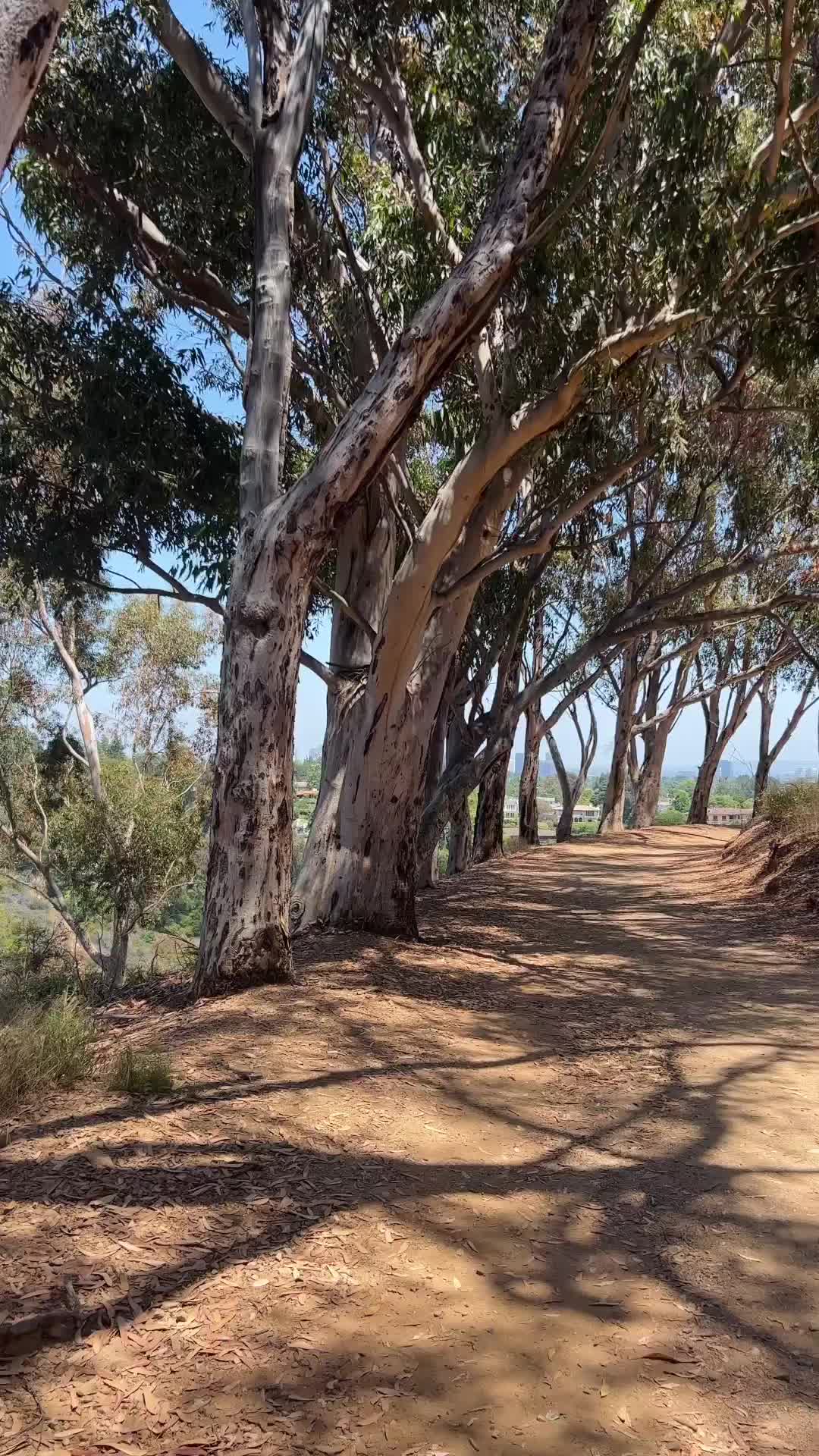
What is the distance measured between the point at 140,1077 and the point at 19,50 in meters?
3.15

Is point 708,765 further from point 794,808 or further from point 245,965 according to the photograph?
point 245,965

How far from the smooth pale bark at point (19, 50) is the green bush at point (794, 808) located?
1044cm

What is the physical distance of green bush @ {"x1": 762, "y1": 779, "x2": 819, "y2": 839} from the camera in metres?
11.6

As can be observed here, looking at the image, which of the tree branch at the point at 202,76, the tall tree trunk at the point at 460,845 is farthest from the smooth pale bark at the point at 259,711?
the tall tree trunk at the point at 460,845

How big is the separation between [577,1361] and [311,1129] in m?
1.43

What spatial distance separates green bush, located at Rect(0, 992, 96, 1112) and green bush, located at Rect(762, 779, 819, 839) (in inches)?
348

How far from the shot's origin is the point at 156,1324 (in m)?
2.37

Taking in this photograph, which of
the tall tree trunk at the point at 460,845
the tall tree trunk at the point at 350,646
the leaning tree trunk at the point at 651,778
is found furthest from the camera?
the leaning tree trunk at the point at 651,778

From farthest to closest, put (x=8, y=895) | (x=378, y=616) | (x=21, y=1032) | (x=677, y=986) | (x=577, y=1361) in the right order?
1. (x=8, y=895)
2. (x=378, y=616)
3. (x=677, y=986)
4. (x=21, y=1032)
5. (x=577, y=1361)

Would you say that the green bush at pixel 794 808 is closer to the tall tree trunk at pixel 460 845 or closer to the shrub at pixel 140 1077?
the tall tree trunk at pixel 460 845

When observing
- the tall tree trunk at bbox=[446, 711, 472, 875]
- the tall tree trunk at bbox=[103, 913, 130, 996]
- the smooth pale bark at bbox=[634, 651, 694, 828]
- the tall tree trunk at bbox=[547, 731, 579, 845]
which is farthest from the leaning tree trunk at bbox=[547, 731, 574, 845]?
the tall tree trunk at bbox=[103, 913, 130, 996]

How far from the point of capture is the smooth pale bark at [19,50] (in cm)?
210

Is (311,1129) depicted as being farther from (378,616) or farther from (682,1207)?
(378,616)

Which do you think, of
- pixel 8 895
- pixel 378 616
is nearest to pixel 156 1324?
pixel 378 616
